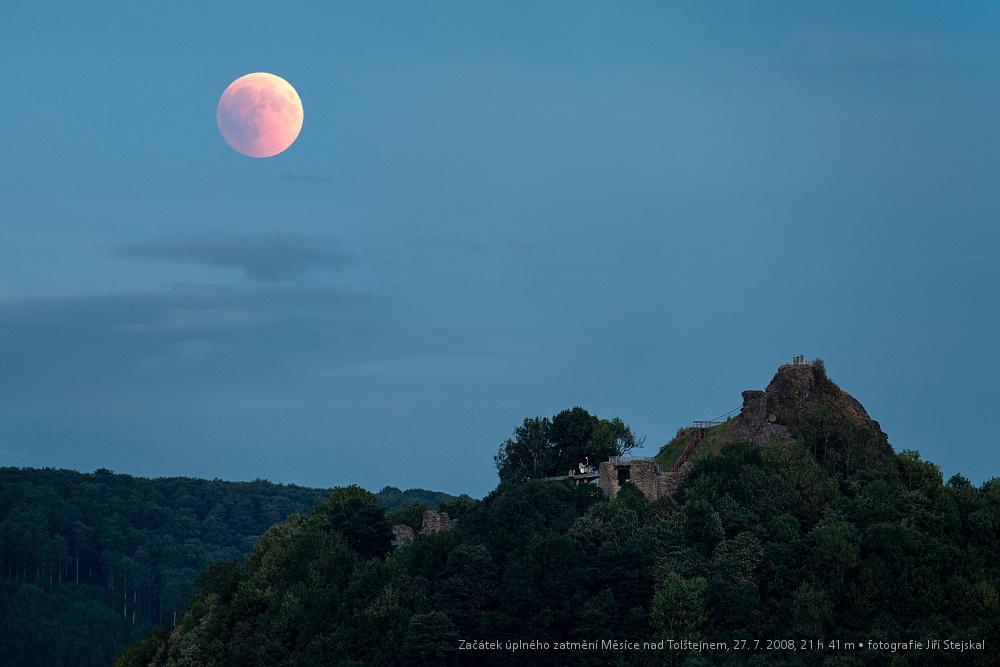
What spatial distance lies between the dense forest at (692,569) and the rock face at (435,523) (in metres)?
2.74

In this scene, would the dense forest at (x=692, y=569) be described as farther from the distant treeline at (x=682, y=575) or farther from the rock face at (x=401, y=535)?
the rock face at (x=401, y=535)

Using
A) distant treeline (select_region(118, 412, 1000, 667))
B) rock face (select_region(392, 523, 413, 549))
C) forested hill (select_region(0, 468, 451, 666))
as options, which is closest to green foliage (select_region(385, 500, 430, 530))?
rock face (select_region(392, 523, 413, 549))

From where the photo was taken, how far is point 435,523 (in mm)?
90250

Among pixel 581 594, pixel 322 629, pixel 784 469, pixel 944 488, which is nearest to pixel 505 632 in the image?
pixel 581 594

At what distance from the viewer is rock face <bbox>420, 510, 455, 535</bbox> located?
89.8 m

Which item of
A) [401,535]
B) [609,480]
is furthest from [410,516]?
[609,480]

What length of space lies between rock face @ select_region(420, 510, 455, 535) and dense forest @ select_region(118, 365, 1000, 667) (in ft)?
9.00

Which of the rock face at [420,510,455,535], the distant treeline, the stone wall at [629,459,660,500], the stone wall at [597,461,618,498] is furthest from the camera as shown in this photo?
the rock face at [420,510,455,535]

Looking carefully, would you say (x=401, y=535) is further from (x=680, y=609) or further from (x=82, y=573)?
(x=82, y=573)

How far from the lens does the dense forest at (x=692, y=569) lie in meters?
71.4

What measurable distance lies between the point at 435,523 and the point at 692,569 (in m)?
21.3

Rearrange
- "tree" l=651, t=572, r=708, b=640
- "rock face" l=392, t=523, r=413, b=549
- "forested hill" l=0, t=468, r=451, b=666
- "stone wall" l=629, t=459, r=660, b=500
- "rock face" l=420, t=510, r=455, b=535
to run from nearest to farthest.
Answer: "tree" l=651, t=572, r=708, b=640, "stone wall" l=629, t=459, r=660, b=500, "rock face" l=420, t=510, r=455, b=535, "rock face" l=392, t=523, r=413, b=549, "forested hill" l=0, t=468, r=451, b=666

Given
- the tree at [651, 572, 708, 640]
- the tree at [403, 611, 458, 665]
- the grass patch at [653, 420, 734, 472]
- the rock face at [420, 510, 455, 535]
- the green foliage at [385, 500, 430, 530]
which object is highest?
the grass patch at [653, 420, 734, 472]

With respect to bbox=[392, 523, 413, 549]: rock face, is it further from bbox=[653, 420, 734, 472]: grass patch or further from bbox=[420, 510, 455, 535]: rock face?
bbox=[653, 420, 734, 472]: grass patch
